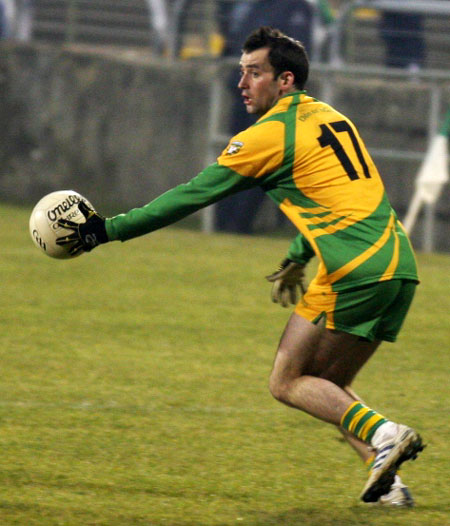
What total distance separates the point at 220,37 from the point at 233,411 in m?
9.31

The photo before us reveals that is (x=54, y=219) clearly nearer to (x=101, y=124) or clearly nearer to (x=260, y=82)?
(x=260, y=82)

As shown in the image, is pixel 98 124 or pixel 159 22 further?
pixel 159 22

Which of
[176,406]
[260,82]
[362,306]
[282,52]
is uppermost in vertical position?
[282,52]

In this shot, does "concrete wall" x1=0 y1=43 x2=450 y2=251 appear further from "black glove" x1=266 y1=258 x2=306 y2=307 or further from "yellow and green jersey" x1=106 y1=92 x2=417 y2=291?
"yellow and green jersey" x1=106 y1=92 x2=417 y2=291

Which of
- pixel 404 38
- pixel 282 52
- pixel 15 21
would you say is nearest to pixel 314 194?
pixel 282 52

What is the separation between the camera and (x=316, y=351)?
5.31 meters

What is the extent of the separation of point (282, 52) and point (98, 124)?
11554mm

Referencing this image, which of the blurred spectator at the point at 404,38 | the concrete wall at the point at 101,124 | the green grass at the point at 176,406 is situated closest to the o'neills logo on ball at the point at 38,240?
the green grass at the point at 176,406

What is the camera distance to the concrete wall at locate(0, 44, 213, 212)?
16109mm

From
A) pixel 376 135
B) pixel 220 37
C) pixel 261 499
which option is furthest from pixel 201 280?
pixel 261 499

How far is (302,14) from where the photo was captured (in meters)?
14.9

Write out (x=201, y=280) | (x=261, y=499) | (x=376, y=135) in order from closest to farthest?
(x=261, y=499)
(x=201, y=280)
(x=376, y=135)

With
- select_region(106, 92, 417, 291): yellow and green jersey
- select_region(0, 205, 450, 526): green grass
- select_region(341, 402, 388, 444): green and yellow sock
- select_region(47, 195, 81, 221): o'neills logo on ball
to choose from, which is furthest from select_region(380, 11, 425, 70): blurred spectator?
select_region(341, 402, 388, 444): green and yellow sock

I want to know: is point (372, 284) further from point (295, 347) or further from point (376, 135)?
point (376, 135)
